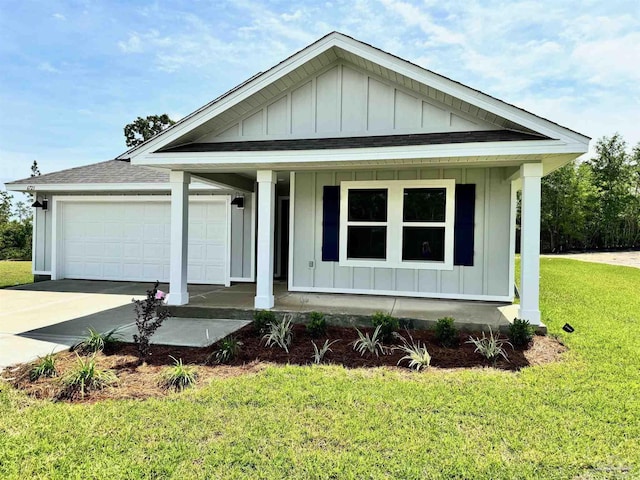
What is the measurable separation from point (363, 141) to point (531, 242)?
9.60ft

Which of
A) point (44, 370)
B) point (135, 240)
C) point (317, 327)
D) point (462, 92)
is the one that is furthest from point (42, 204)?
point (462, 92)

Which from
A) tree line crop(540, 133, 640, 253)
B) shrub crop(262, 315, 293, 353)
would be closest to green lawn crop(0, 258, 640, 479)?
shrub crop(262, 315, 293, 353)

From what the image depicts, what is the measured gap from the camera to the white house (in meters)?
6.05

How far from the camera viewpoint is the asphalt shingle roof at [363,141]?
Answer: 599cm

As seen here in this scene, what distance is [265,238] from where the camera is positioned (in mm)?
6941

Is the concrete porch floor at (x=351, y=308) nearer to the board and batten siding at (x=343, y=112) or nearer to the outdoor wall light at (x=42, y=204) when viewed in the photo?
the board and batten siding at (x=343, y=112)

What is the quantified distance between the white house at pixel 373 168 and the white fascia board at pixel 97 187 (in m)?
2.15

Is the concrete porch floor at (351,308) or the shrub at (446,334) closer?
the shrub at (446,334)

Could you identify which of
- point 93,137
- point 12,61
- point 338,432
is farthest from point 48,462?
point 93,137

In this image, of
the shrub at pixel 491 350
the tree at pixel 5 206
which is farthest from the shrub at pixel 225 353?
the tree at pixel 5 206

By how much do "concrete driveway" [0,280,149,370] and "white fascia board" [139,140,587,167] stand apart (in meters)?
2.89

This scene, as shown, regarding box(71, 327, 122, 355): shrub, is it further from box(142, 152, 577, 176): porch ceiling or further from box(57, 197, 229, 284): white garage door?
box(57, 197, 229, 284): white garage door

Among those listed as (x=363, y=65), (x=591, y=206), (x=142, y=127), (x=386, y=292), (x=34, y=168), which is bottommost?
(x=386, y=292)

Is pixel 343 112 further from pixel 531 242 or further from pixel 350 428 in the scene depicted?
pixel 350 428
